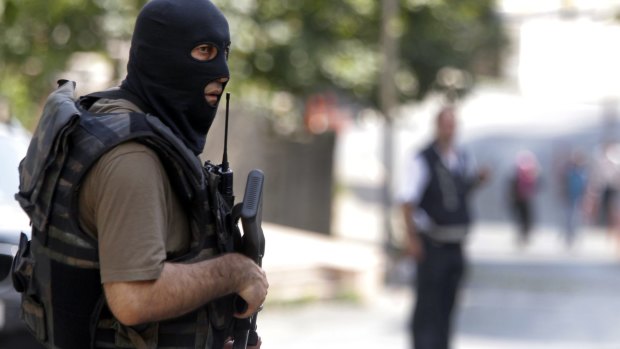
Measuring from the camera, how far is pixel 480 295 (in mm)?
14875

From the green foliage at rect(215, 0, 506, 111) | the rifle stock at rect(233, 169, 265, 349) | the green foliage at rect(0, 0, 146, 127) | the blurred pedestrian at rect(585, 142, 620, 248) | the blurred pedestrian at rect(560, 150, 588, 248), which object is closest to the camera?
the rifle stock at rect(233, 169, 265, 349)

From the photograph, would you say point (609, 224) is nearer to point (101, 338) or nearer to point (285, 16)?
point (285, 16)

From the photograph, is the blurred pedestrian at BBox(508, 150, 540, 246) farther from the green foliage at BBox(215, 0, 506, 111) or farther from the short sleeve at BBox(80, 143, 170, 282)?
the short sleeve at BBox(80, 143, 170, 282)

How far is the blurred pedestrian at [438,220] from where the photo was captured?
802cm

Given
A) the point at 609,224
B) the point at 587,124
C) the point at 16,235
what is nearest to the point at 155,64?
the point at 16,235

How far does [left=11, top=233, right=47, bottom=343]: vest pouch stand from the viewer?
9.64ft

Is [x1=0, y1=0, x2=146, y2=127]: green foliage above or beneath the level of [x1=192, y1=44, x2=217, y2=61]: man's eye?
beneath

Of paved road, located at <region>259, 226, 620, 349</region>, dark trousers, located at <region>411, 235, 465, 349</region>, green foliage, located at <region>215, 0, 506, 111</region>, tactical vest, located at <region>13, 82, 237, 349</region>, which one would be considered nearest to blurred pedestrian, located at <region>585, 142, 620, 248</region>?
paved road, located at <region>259, 226, 620, 349</region>

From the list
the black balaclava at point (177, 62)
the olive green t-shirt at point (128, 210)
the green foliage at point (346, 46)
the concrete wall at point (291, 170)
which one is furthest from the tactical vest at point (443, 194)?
the concrete wall at point (291, 170)

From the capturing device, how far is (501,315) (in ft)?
42.7

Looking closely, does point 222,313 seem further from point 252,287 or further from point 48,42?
point 48,42

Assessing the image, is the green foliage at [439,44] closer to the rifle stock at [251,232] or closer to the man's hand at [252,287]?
the rifle stock at [251,232]

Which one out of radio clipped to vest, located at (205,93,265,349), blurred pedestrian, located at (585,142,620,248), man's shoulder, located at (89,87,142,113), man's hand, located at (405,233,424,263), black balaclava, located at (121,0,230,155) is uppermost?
black balaclava, located at (121,0,230,155)

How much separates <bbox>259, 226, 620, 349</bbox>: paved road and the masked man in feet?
23.0
